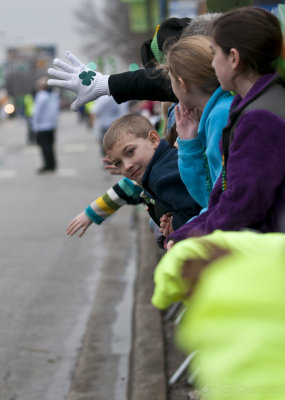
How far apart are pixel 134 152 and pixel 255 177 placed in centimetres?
132

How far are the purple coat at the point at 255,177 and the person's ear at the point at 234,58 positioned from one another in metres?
0.15

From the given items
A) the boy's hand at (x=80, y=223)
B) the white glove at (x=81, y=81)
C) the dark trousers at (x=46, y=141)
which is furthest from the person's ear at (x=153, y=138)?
the dark trousers at (x=46, y=141)

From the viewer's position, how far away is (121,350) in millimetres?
5574

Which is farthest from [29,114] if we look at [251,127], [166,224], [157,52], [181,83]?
[251,127]

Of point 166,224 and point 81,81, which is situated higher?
point 81,81

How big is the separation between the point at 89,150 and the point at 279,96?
75.2 feet

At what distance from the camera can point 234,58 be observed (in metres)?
2.30

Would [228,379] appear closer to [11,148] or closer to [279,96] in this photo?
[279,96]

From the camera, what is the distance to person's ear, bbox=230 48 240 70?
228cm

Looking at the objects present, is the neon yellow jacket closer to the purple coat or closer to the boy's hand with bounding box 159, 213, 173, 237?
the purple coat

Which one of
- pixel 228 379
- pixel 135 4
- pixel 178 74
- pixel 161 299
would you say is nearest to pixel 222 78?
pixel 178 74

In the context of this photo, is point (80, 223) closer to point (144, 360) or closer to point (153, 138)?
point (153, 138)

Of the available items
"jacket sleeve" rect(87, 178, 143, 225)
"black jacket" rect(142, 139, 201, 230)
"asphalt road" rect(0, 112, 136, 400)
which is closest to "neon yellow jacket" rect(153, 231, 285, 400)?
"black jacket" rect(142, 139, 201, 230)

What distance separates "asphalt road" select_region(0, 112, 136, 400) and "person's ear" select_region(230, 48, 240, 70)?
2838 mm
